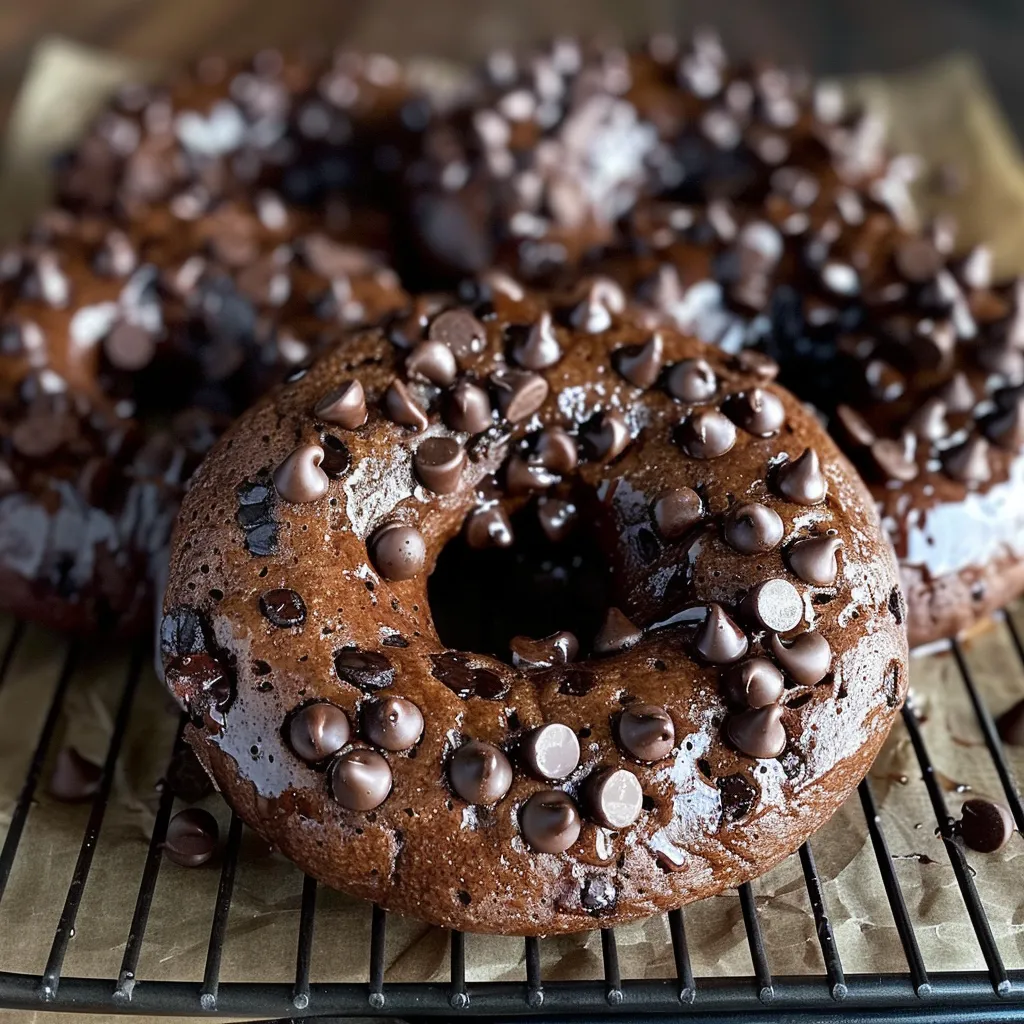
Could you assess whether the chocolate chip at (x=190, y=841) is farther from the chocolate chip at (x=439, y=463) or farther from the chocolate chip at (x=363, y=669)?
the chocolate chip at (x=439, y=463)

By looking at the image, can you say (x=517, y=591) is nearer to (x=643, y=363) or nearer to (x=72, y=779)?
(x=643, y=363)

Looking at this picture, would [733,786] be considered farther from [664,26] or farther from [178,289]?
[664,26]

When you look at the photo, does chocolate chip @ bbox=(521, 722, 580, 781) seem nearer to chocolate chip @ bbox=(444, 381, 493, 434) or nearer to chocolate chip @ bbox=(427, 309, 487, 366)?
chocolate chip @ bbox=(444, 381, 493, 434)

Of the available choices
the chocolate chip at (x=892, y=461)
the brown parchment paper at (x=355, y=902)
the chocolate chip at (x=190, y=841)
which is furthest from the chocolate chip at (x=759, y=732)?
the chocolate chip at (x=190, y=841)

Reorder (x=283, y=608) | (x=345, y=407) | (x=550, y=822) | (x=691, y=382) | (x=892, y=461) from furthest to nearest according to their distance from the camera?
(x=892, y=461)
(x=691, y=382)
(x=345, y=407)
(x=283, y=608)
(x=550, y=822)

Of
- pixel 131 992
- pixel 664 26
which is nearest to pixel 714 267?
pixel 131 992

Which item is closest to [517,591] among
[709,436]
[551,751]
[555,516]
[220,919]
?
[555,516]
